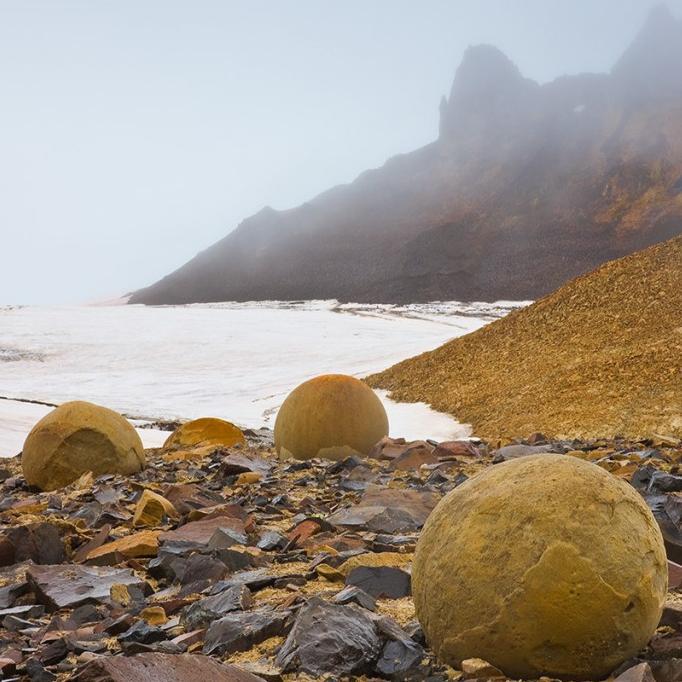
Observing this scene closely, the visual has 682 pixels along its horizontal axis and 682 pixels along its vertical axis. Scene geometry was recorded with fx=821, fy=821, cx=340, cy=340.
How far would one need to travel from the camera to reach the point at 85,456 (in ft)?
36.9

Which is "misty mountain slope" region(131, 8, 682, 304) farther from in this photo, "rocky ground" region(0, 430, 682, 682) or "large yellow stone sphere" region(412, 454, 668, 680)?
"large yellow stone sphere" region(412, 454, 668, 680)

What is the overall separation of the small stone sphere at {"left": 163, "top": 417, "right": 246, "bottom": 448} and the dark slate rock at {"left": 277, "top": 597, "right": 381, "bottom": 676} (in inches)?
463

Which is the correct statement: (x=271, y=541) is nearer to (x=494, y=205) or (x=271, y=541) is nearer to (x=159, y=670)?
(x=159, y=670)

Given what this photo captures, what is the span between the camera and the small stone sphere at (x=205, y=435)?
1570cm

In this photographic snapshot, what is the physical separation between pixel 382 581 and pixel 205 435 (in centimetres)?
1151

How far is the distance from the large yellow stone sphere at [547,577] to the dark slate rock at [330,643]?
0.28 m

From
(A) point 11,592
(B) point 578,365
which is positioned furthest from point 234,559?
(B) point 578,365

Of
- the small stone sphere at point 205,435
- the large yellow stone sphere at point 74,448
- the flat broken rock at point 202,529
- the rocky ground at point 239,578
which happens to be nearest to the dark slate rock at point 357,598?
the rocky ground at point 239,578

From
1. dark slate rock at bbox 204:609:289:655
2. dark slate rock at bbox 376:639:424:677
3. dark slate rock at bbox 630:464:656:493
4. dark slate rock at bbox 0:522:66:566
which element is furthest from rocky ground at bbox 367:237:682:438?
dark slate rock at bbox 376:639:424:677

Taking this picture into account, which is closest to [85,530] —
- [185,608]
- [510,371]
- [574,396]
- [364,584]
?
[185,608]

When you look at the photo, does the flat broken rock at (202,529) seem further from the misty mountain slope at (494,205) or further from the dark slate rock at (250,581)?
the misty mountain slope at (494,205)

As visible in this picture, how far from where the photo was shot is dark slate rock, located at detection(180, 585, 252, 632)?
450cm

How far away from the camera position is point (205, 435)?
16.0 metres

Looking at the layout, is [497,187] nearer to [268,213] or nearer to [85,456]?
[268,213]
